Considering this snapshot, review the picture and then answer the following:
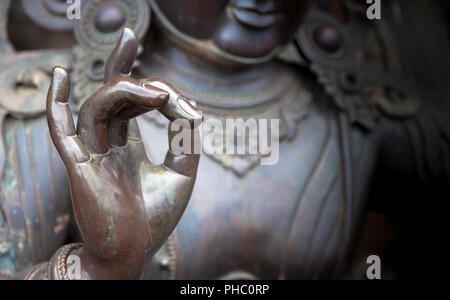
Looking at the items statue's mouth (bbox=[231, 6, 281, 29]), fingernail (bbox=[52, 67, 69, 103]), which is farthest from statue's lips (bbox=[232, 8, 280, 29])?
fingernail (bbox=[52, 67, 69, 103])

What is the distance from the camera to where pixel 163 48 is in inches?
52.8

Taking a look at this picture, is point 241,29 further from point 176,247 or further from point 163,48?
point 176,247

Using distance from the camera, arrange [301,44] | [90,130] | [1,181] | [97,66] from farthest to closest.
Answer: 1. [301,44]
2. [97,66]
3. [1,181]
4. [90,130]

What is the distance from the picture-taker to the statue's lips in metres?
1.23

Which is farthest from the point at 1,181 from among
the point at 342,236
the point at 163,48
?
the point at 342,236

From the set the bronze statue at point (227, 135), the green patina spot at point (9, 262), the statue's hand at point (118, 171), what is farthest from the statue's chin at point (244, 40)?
the green patina spot at point (9, 262)

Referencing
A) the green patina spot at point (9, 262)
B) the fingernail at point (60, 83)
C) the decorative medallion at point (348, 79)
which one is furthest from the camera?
the decorative medallion at point (348, 79)

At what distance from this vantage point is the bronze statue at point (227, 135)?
118 cm

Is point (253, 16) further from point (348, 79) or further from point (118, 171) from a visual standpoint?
point (118, 171)

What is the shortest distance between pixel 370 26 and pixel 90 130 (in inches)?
45.4

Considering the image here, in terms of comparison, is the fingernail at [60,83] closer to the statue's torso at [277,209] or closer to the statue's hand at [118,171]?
the statue's hand at [118,171]

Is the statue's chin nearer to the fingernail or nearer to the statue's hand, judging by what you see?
the statue's hand

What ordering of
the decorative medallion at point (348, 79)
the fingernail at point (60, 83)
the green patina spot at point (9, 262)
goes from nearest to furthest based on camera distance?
the fingernail at point (60, 83), the green patina spot at point (9, 262), the decorative medallion at point (348, 79)

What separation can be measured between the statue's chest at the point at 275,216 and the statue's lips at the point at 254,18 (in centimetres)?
27
